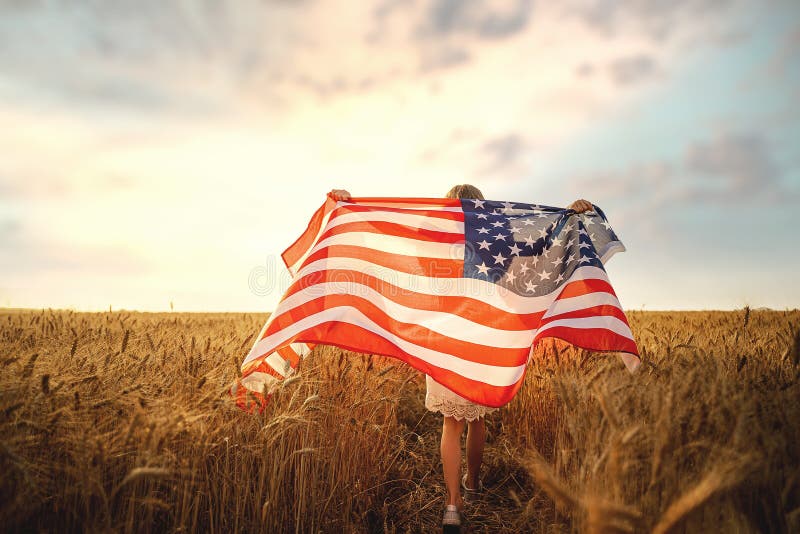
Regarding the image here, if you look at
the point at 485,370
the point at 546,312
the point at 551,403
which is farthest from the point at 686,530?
the point at 551,403

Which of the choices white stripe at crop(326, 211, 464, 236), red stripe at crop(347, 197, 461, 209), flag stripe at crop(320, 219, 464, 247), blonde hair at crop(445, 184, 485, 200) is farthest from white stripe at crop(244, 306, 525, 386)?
blonde hair at crop(445, 184, 485, 200)

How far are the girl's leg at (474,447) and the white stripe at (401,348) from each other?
0.46 metres

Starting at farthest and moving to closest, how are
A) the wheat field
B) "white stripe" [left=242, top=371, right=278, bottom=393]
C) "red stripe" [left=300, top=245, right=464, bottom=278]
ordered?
"red stripe" [left=300, top=245, right=464, bottom=278] < "white stripe" [left=242, top=371, right=278, bottom=393] < the wheat field

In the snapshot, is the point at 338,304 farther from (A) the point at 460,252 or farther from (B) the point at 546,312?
(B) the point at 546,312

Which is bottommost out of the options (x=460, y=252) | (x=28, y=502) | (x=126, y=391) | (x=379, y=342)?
(x=28, y=502)

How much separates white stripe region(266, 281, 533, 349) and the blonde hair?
63.7 inches

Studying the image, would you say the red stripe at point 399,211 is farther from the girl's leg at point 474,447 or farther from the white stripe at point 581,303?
the girl's leg at point 474,447

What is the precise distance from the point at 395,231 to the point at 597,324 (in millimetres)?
2138

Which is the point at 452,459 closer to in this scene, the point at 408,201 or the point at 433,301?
the point at 433,301

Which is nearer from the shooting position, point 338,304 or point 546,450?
point 338,304

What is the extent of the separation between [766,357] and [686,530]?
309 centimetres

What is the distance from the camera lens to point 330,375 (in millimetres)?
4316

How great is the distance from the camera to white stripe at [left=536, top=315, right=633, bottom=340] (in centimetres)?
399

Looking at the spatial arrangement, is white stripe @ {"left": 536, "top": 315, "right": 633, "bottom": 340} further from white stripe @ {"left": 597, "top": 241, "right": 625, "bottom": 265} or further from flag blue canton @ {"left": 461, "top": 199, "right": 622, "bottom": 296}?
white stripe @ {"left": 597, "top": 241, "right": 625, "bottom": 265}
